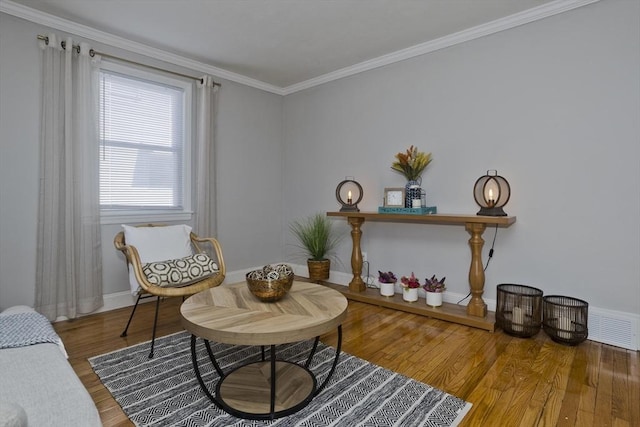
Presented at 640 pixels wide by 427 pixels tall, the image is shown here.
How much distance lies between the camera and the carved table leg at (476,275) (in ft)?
8.81

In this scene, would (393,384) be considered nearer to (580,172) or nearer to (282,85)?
(580,172)

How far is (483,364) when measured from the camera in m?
2.05

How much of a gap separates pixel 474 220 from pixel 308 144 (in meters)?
2.20

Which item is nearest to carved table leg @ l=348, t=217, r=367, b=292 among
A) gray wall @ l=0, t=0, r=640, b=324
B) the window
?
gray wall @ l=0, t=0, r=640, b=324

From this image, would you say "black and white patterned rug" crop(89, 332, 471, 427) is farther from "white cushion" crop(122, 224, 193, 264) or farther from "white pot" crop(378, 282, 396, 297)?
"white pot" crop(378, 282, 396, 297)

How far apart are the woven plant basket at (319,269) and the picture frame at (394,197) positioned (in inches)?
37.1

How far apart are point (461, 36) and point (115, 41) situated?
292 cm

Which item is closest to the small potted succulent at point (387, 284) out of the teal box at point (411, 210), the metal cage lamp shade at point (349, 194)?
the teal box at point (411, 210)

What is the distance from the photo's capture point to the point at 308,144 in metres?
4.17

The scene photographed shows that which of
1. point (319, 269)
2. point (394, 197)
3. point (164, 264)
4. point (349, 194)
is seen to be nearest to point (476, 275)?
point (394, 197)

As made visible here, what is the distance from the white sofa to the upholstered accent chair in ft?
2.88

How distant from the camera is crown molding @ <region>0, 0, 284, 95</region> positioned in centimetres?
254

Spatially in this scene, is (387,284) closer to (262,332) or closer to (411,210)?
(411,210)

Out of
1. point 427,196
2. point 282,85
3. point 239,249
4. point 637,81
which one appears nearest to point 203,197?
point 239,249
